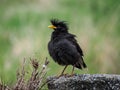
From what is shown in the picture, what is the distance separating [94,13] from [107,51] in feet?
3.33

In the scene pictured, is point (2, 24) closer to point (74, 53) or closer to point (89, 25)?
point (89, 25)

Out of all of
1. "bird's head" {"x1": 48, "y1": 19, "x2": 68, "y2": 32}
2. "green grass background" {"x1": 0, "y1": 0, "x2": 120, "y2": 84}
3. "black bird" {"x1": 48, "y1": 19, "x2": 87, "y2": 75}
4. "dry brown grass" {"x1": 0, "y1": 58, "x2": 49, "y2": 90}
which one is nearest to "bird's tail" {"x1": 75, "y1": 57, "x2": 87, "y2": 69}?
"black bird" {"x1": 48, "y1": 19, "x2": 87, "y2": 75}

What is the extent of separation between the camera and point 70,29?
16.7m

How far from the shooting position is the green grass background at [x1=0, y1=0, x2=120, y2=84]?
16.7m

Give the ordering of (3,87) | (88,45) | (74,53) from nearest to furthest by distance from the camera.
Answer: (3,87) → (74,53) → (88,45)

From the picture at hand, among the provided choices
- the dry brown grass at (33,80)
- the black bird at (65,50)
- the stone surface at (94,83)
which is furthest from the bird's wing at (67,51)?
the stone surface at (94,83)

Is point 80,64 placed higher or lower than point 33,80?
lower

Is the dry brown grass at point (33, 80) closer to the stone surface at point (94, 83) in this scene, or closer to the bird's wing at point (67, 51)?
the stone surface at point (94, 83)

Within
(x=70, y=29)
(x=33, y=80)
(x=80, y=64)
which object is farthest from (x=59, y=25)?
(x=70, y=29)

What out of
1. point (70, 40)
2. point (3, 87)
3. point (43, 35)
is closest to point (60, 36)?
point (70, 40)

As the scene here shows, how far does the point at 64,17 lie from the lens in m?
17.2

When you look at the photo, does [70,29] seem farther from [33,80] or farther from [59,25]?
[33,80]

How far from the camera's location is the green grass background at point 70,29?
16.7m

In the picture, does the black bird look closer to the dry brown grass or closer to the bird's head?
the bird's head
